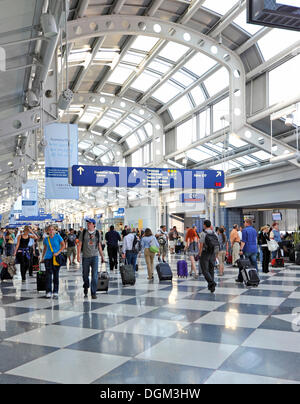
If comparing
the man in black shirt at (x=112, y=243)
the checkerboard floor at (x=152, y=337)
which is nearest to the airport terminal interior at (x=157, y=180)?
the checkerboard floor at (x=152, y=337)

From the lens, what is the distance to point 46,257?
8562mm

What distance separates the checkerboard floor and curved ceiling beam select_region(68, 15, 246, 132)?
9.65m

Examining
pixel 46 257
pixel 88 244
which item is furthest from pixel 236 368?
pixel 46 257

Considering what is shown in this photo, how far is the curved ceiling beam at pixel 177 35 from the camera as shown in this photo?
14156 millimetres

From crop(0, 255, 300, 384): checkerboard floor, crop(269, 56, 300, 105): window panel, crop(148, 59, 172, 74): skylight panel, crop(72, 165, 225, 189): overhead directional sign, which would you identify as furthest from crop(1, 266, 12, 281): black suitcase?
crop(148, 59, 172, 74): skylight panel

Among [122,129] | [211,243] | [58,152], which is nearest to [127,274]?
[211,243]

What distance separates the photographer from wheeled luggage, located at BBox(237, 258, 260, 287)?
31.1 feet

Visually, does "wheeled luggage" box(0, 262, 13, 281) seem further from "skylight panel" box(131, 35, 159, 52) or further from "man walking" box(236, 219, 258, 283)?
"skylight panel" box(131, 35, 159, 52)

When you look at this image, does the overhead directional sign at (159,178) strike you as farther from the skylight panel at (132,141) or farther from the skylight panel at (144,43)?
the skylight panel at (132,141)

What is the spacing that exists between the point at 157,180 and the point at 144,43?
6.66 m

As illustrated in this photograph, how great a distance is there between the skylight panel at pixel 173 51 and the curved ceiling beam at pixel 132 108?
6412 mm

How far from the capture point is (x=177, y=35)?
1614 cm
